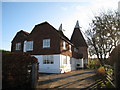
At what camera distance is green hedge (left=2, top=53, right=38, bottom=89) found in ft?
25.8

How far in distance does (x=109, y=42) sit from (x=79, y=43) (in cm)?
1621

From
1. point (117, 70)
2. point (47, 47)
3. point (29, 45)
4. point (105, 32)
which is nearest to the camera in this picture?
point (117, 70)

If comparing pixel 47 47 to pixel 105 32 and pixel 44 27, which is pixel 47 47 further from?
pixel 105 32

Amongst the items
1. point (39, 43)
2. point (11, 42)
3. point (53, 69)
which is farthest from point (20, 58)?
point (11, 42)

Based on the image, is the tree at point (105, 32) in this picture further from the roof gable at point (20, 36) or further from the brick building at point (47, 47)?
the roof gable at point (20, 36)

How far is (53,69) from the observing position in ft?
67.2

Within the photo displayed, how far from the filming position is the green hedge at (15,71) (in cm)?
786

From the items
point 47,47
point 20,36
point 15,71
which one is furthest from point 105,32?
point 20,36

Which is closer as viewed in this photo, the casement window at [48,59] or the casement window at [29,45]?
the casement window at [48,59]

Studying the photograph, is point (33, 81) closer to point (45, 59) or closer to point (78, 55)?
point (45, 59)

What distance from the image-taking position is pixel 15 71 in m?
8.09

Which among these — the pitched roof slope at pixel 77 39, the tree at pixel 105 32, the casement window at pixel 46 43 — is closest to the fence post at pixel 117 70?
the tree at pixel 105 32

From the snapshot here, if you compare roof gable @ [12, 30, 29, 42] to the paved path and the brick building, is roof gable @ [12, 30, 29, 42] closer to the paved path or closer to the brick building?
the brick building

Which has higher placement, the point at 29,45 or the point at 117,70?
the point at 29,45
